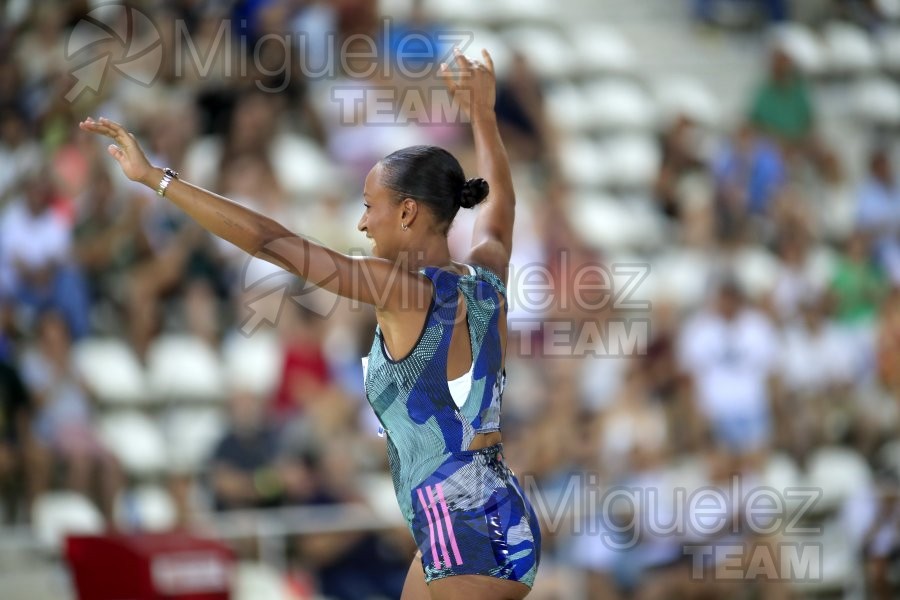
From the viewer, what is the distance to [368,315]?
26.2 ft

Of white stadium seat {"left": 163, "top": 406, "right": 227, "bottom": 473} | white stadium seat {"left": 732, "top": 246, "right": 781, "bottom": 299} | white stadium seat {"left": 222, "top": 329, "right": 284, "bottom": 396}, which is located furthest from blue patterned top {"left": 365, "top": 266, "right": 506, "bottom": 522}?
white stadium seat {"left": 732, "top": 246, "right": 781, "bottom": 299}

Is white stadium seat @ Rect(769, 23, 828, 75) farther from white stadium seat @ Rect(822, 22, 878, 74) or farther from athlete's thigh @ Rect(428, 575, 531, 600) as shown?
athlete's thigh @ Rect(428, 575, 531, 600)

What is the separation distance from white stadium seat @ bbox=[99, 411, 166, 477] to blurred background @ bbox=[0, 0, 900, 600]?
1cm

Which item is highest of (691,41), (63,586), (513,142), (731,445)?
(691,41)

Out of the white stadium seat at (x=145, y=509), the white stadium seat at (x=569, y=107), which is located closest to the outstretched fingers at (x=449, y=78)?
the white stadium seat at (x=145, y=509)

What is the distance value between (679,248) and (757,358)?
1.26 meters

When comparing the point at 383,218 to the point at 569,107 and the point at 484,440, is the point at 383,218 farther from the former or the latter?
the point at 569,107

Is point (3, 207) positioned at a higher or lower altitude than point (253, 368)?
higher

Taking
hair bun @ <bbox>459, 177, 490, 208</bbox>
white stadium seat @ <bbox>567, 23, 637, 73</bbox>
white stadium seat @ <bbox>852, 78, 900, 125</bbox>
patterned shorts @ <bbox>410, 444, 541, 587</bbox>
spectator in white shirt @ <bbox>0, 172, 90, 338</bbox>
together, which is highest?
white stadium seat @ <bbox>567, 23, 637, 73</bbox>

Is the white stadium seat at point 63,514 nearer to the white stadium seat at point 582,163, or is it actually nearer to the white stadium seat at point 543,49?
the white stadium seat at point 582,163

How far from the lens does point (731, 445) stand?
8.19 meters

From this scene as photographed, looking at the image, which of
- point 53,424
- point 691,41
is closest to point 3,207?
point 53,424

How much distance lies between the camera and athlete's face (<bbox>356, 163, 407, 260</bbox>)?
3.39 meters

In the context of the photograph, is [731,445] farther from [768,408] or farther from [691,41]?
[691,41]
